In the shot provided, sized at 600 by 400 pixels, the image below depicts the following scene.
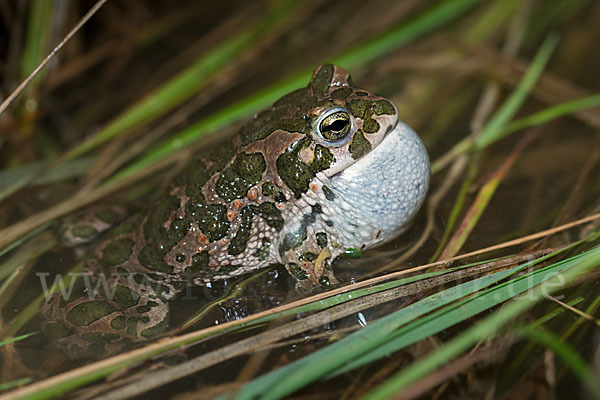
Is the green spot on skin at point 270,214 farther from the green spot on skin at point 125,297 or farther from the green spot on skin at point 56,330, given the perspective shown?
the green spot on skin at point 56,330

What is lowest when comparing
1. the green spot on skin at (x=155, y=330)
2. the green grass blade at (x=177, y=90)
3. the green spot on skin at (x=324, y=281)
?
the green spot on skin at (x=324, y=281)

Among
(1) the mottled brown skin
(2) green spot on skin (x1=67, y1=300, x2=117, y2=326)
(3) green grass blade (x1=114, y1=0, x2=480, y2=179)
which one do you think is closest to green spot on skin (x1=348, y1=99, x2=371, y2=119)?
(1) the mottled brown skin

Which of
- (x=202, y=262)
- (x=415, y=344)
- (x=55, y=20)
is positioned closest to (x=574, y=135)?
(x=415, y=344)

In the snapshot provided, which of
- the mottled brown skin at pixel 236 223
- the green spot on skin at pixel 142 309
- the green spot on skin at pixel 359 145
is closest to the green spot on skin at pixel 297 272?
the mottled brown skin at pixel 236 223

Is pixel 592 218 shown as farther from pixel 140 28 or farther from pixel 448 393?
pixel 140 28

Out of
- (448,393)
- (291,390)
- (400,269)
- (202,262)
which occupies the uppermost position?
(202,262)
